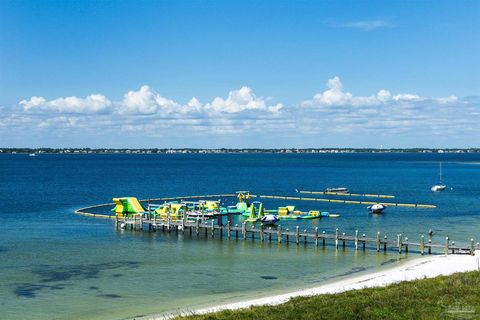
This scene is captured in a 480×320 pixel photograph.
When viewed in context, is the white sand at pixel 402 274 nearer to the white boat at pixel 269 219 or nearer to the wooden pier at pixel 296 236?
the wooden pier at pixel 296 236

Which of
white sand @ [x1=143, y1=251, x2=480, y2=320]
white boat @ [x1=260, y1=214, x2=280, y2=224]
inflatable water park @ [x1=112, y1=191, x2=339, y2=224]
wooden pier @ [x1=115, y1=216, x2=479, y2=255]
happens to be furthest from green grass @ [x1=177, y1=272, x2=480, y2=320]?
white boat @ [x1=260, y1=214, x2=280, y2=224]

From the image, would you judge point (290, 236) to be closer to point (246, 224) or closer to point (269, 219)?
point (269, 219)

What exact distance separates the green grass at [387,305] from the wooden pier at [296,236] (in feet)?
64.9

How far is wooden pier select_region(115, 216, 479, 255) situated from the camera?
5153cm

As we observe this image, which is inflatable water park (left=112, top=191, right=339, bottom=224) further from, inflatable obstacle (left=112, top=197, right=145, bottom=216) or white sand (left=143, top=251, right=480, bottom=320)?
white sand (left=143, top=251, right=480, bottom=320)

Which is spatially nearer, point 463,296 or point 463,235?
point 463,296

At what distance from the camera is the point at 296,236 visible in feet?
189

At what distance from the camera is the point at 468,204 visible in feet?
323

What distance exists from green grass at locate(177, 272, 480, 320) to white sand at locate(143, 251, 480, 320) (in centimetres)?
492

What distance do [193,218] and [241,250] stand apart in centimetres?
1976

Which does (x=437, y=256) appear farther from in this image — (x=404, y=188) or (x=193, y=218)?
(x=404, y=188)

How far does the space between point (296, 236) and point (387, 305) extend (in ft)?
102

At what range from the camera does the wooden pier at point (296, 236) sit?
51531 millimetres

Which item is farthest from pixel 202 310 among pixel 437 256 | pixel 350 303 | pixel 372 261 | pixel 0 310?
pixel 437 256
